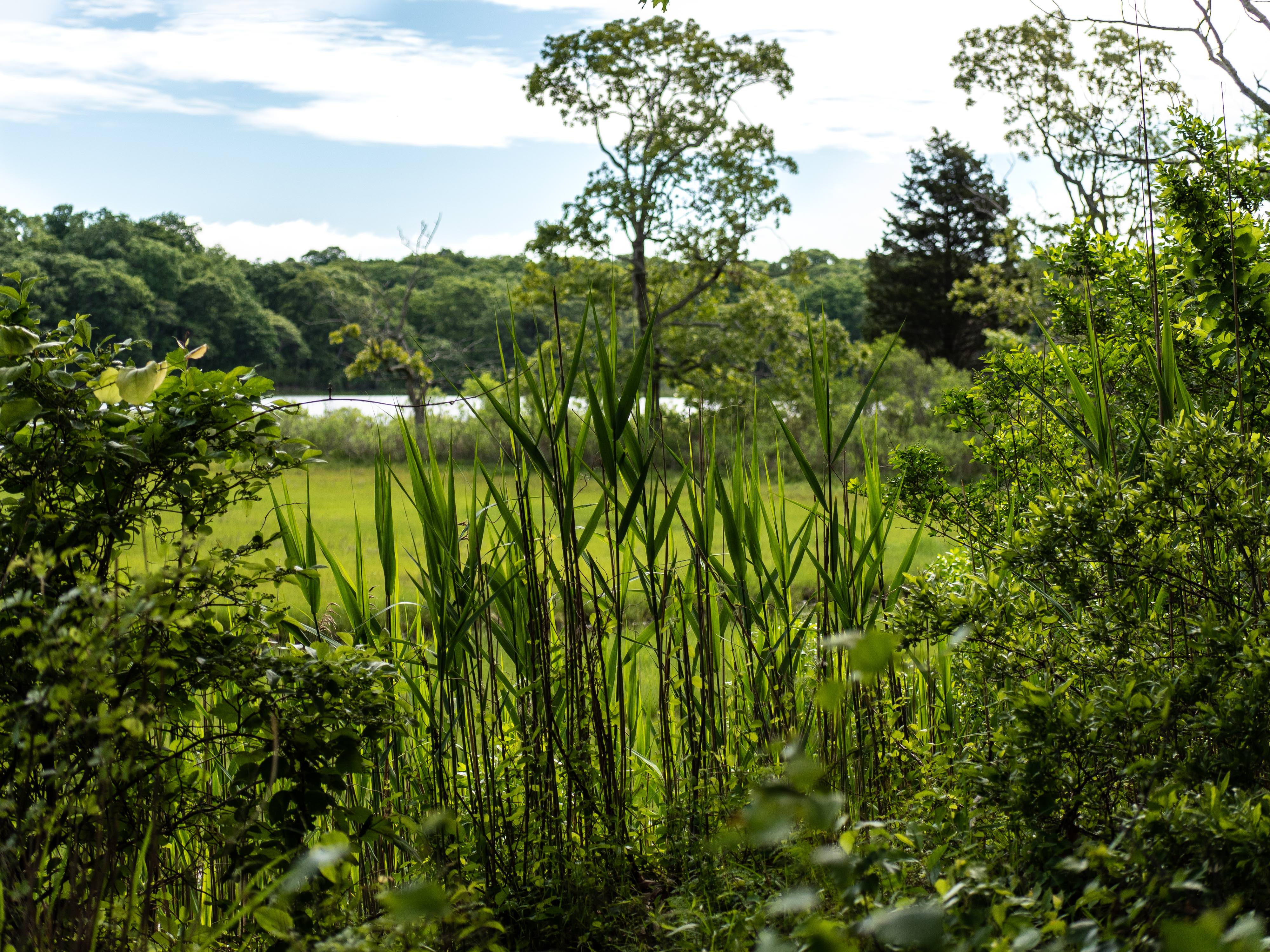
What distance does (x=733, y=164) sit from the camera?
43.1 ft

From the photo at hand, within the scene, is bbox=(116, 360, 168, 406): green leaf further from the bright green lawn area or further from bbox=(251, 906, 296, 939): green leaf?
the bright green lawn area

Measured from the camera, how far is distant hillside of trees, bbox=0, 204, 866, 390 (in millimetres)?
28641

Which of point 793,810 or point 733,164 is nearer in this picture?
point 793,810

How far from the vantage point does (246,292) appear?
117ft

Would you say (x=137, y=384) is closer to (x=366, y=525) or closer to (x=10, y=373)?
(x=10, y=373)

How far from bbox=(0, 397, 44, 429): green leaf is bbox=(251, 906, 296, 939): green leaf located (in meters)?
0.86

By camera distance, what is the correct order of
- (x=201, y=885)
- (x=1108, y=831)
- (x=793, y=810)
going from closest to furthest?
1. (x=793, y=810)
2. (x=1108, y=831)
3. (x=201, y=885)

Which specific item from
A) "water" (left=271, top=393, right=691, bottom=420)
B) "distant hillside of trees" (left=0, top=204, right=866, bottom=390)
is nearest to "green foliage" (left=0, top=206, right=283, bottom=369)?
"distant hillside of trees" (left=0, top=204, right=866, bottom=390)

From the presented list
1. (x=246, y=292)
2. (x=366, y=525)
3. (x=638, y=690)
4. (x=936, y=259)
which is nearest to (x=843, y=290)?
(x=936, y=259)

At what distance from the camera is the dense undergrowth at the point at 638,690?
1095mm

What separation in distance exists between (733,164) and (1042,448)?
38.1 feet

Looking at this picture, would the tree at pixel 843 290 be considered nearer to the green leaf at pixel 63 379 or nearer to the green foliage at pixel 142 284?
the green foliage at pixel 142 284

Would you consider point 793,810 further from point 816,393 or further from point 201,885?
point 201,885

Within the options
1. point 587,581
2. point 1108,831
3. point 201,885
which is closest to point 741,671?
point 587,581
